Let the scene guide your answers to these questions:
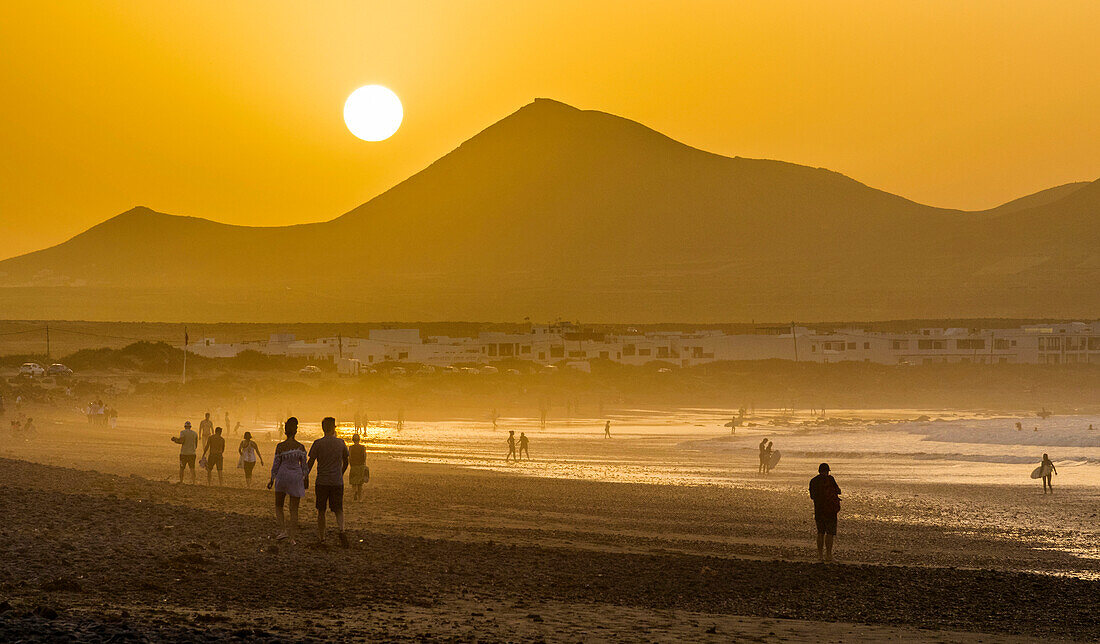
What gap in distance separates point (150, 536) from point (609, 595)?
21.9 ft

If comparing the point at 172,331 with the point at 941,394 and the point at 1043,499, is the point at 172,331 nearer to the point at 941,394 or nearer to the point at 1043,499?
the point at 941,394

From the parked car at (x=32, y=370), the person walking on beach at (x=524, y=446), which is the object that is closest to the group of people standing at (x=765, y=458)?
the person walking on beach at (x=524, y=446)

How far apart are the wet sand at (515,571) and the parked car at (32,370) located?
193ft

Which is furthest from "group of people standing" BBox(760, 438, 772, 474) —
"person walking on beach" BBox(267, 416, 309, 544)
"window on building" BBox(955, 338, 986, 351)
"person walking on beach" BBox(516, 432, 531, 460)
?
"window on building" BBox(955, 338, 986, 351)

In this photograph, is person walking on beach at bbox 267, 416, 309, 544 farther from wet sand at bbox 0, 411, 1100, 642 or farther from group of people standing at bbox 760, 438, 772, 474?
group of people standing at bbox 760, 438, 772, 474

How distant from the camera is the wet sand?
11.7 m

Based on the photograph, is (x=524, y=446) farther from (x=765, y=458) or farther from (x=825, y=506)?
(x=825, y=506)

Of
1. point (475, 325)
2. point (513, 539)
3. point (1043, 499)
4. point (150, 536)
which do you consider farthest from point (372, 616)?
point (475, 325)

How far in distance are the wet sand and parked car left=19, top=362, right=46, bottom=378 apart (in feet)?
193

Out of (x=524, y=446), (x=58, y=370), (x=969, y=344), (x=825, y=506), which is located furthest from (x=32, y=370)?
(x=969, y=344)

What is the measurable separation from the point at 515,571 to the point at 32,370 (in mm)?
75876

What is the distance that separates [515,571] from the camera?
15.2 m

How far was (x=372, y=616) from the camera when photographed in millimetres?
11883

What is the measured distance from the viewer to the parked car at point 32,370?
3133 inches
